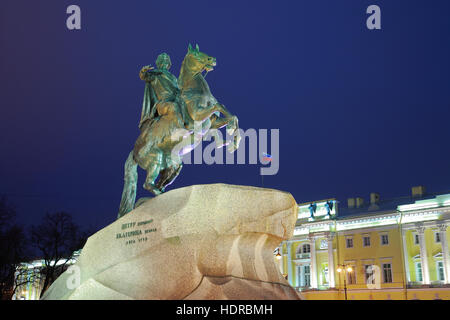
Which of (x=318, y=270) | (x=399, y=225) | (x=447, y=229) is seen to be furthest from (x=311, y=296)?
(x=447, y=229)

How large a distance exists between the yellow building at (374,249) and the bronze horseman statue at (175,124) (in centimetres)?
3734

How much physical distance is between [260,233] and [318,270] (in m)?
50.0

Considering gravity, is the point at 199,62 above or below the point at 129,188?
above

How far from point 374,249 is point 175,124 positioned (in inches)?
1818

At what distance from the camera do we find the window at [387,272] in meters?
49.4

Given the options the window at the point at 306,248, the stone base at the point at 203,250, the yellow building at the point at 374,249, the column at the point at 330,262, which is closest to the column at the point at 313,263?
the yellow building at the point at 374,249

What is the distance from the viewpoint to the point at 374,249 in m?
51.1

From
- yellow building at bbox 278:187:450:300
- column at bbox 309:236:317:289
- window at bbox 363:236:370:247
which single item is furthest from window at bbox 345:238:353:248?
column at bbox 309:236:317:289

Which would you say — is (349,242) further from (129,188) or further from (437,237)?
(129,188)

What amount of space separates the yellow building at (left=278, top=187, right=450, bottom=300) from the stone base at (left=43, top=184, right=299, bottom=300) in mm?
38519

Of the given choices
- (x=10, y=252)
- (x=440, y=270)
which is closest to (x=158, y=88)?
(x=10, y=252)
